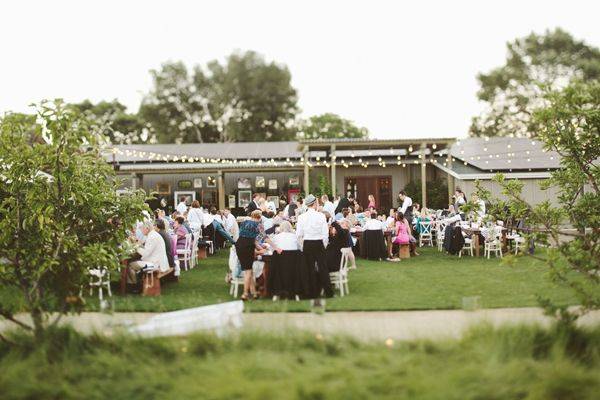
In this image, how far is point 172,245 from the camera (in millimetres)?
11250

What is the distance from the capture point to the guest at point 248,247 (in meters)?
9.12

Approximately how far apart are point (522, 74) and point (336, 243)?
39992 millimetres

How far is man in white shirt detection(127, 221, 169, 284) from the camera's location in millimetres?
10016

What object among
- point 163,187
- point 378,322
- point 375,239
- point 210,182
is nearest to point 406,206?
point 375,239

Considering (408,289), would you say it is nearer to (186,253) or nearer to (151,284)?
(151,284)

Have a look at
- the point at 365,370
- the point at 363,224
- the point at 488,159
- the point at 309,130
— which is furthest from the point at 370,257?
the point at 309,130

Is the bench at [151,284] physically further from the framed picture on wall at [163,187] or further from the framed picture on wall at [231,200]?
the framed picture on wall at [163,187]

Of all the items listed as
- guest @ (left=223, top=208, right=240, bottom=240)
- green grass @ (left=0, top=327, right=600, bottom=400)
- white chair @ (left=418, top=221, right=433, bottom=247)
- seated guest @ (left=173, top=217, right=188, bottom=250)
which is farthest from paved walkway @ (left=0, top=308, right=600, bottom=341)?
white chair @ (left=418, top=221, right=433, bottom=247)

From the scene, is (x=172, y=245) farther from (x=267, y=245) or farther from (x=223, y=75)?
(x=223, y=75)

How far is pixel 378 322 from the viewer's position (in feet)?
23.6

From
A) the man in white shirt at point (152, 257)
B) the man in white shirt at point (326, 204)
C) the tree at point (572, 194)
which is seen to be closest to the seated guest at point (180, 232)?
the man in white shirt at point (152, 257)

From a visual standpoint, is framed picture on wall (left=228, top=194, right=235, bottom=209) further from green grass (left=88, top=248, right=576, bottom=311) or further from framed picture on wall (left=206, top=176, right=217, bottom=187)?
green grass (left=88, top=248, right=576, bottom=311)

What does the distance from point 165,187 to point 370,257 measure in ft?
50.7

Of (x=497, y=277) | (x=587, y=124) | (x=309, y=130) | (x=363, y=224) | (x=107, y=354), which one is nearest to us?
(x=107, y=354)
